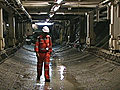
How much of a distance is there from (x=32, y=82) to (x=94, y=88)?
1.92m

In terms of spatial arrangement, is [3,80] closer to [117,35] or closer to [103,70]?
[103,70]

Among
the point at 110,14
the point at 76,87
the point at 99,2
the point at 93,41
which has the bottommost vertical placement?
the point at 76,87

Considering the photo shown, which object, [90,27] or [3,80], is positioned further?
[90,27]

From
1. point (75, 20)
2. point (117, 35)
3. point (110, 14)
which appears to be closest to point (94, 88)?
point (117, 35)

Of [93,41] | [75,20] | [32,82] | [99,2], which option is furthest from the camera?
[75,20]

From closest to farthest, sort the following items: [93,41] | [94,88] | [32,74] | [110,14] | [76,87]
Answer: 1. [94,88]
2. [76,87]
3. [32,74]
4. [110,14]
5. [93,41]

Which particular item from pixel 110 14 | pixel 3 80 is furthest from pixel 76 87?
pixel 110 14

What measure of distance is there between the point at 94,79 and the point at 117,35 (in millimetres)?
2274

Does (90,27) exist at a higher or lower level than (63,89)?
higher

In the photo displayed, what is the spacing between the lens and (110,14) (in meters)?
9.45

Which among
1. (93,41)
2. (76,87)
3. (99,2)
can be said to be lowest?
(76,87)

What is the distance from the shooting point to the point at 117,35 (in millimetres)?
8578

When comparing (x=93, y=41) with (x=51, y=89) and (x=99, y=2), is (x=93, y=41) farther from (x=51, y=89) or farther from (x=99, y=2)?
(x=51, y=89)

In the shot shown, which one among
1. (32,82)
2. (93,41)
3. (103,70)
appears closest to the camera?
(32,82)
